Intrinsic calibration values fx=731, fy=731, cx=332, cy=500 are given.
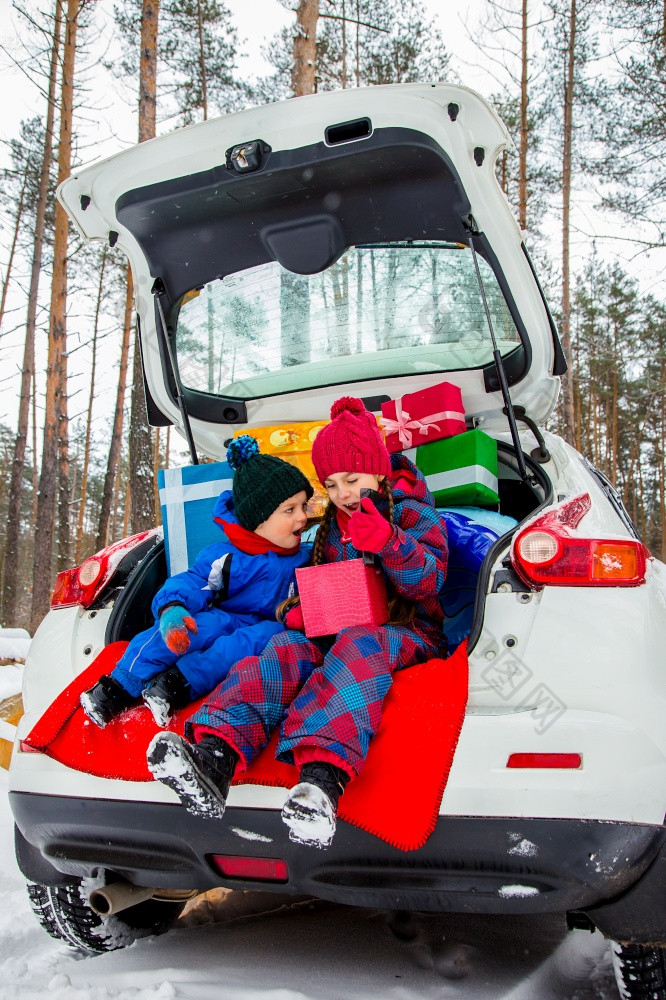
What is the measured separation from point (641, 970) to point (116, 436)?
63.0 feet

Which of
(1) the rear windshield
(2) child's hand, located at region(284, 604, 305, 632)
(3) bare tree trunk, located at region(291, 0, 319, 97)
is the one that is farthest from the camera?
(3) bare tree trunk, located at region(291, 0, 319, 97)

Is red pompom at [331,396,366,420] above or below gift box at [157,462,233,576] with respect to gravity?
above

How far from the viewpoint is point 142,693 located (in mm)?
1764

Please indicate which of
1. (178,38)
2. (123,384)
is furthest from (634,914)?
(123,384)

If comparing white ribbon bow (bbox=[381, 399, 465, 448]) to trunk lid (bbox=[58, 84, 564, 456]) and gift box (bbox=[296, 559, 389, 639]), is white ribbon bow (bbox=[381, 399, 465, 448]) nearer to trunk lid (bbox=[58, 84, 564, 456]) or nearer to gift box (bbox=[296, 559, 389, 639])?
trunk lid (bbox=[58, 84, 564, 456])

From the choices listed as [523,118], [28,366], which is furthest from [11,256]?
[523,118]

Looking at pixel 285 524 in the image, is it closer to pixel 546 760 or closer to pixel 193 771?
pixel 193 771

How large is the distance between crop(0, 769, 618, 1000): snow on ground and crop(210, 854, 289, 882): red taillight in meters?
0.38

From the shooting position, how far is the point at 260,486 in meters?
2.20

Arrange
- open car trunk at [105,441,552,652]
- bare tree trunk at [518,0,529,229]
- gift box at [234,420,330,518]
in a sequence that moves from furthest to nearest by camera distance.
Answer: bare tree trunk at [518,0,529,229] < gift box at [234,420,330,518] < open car trunk at [105,441,552,652]

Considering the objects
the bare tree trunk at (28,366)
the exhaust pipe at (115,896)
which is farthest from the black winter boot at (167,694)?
the bare tree trunk at (28,366)

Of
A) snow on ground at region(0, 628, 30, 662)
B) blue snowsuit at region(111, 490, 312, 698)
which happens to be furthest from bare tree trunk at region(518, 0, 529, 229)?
blue snowsuit at region(111, 490, 312, 698)

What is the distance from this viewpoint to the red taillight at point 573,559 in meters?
1.57

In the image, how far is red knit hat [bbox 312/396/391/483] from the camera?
6.71 ft
